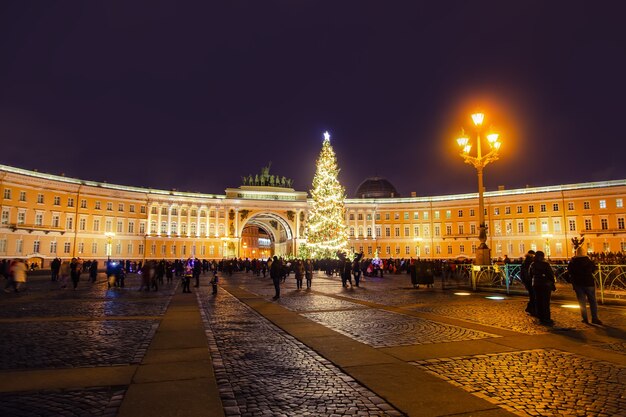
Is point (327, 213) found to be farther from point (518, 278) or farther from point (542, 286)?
point (542, 286)

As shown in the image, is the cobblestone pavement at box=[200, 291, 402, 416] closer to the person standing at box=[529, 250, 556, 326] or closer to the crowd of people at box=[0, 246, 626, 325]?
the person standing at box=[529, 250, 556, 326]

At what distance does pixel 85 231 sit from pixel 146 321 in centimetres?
6986

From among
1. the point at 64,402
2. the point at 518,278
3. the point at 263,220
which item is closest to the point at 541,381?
the point at 64,402

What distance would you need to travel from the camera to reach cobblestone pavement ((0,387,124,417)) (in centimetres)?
444

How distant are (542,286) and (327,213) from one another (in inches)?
1395

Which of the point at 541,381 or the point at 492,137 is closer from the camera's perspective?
the point at 541,381

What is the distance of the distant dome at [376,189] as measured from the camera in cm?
11088

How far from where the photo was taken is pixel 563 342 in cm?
792

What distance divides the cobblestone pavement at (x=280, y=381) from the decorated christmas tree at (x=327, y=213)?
36.5m

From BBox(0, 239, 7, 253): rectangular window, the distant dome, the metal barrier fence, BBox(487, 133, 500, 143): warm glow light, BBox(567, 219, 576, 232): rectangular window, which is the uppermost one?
the distant dome

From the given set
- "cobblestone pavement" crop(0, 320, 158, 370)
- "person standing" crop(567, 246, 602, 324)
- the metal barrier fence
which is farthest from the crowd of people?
"cobblestone pavement" crop(0, 320, 158, 370)

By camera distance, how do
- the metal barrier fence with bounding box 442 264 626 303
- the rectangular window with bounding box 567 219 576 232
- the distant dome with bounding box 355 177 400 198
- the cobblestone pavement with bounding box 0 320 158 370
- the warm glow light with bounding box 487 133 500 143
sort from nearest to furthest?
the cobblestone pavement with bounding box 0 320 158 370, the metal barrier fence with bounding box 442 264 626 303, the warm glow light with bounding box 487 133 500 143, the rectangular window with bounding box 567 219 576 232, the distant dome with bounding box 355 177 400 198

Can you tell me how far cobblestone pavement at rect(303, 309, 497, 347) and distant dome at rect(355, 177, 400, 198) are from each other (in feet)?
326

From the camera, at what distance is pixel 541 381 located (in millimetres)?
5406
